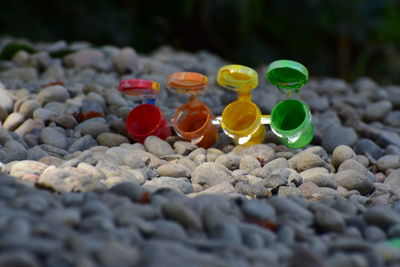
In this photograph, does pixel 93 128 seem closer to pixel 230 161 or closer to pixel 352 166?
pixel 230 161

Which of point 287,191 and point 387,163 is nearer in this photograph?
point 287,191

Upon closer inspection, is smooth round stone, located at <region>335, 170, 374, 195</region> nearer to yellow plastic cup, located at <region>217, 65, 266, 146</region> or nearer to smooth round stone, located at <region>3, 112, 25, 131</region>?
yellow plastic cup, located at <region>217, 65, 266, 146</region>

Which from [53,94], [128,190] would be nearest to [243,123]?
[53,94]

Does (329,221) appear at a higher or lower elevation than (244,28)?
lower

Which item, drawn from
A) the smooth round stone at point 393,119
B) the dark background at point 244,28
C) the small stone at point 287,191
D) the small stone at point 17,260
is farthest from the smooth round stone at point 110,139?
the dark background at point 244,28

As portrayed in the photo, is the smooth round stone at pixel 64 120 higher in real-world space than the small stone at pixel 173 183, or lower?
higher

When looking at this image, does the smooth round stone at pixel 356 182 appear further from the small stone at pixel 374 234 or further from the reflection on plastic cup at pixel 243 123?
the small stone at pixel 374 234
